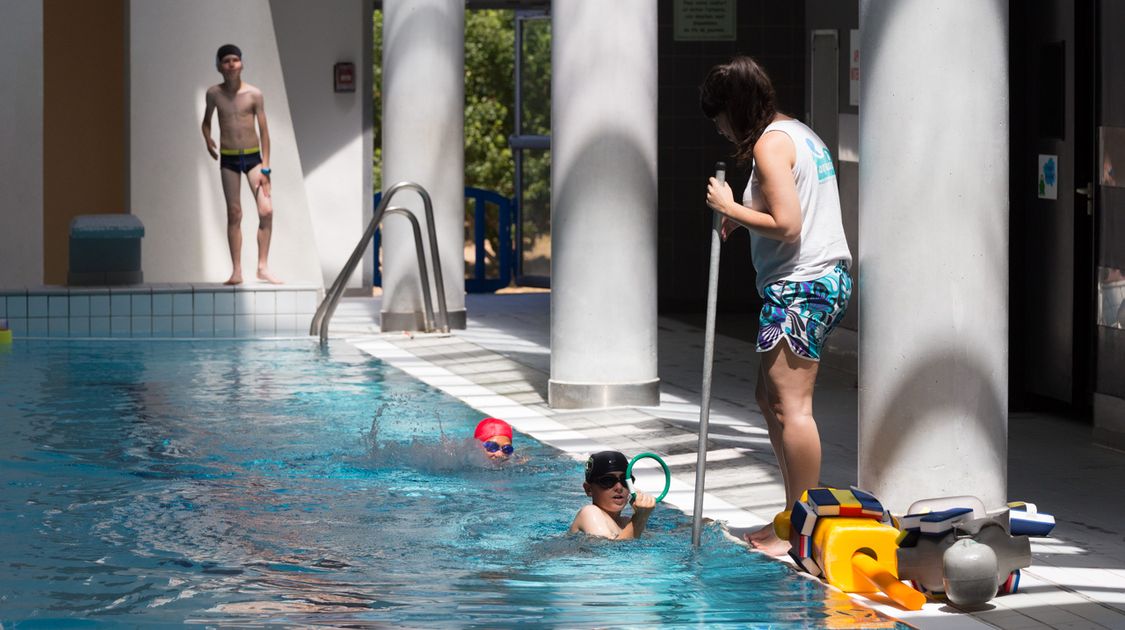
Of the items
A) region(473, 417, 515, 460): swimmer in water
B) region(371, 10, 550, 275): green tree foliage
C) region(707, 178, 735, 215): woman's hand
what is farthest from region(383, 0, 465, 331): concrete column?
region(371, 10, 550, 275): green tree foliage

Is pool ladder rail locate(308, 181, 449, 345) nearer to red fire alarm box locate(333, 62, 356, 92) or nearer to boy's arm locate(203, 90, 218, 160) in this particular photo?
boy's arm locate(203, 90, 218, 160)

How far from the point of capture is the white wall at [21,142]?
14539 millimetres

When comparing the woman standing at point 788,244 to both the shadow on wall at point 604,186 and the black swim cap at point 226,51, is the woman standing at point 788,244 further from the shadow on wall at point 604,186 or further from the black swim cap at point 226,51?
the black swim cap at point 226,51

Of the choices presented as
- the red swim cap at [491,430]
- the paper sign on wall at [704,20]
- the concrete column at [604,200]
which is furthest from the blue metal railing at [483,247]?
the red swim cap at [491,430]

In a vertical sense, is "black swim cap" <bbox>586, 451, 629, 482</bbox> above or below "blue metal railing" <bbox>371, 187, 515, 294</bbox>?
below

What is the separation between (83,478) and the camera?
7.78 m

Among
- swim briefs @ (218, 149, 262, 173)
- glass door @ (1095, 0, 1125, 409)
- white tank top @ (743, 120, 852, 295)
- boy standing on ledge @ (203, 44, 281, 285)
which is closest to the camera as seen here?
white tank top @ (743, 120, 852, 295)

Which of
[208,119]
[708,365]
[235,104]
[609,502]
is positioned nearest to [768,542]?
[609,502]

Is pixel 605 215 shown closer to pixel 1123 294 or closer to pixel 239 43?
pixel 1123 294

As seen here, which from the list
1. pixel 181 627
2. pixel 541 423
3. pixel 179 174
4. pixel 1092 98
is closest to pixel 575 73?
pixel 541 423

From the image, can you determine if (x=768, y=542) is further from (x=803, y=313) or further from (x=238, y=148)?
(x=238, y=148)

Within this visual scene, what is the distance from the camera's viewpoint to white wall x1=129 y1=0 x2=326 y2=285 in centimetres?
1452

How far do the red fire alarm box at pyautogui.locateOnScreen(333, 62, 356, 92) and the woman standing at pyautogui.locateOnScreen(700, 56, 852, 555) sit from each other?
1149 cm

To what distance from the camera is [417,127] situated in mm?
13758
